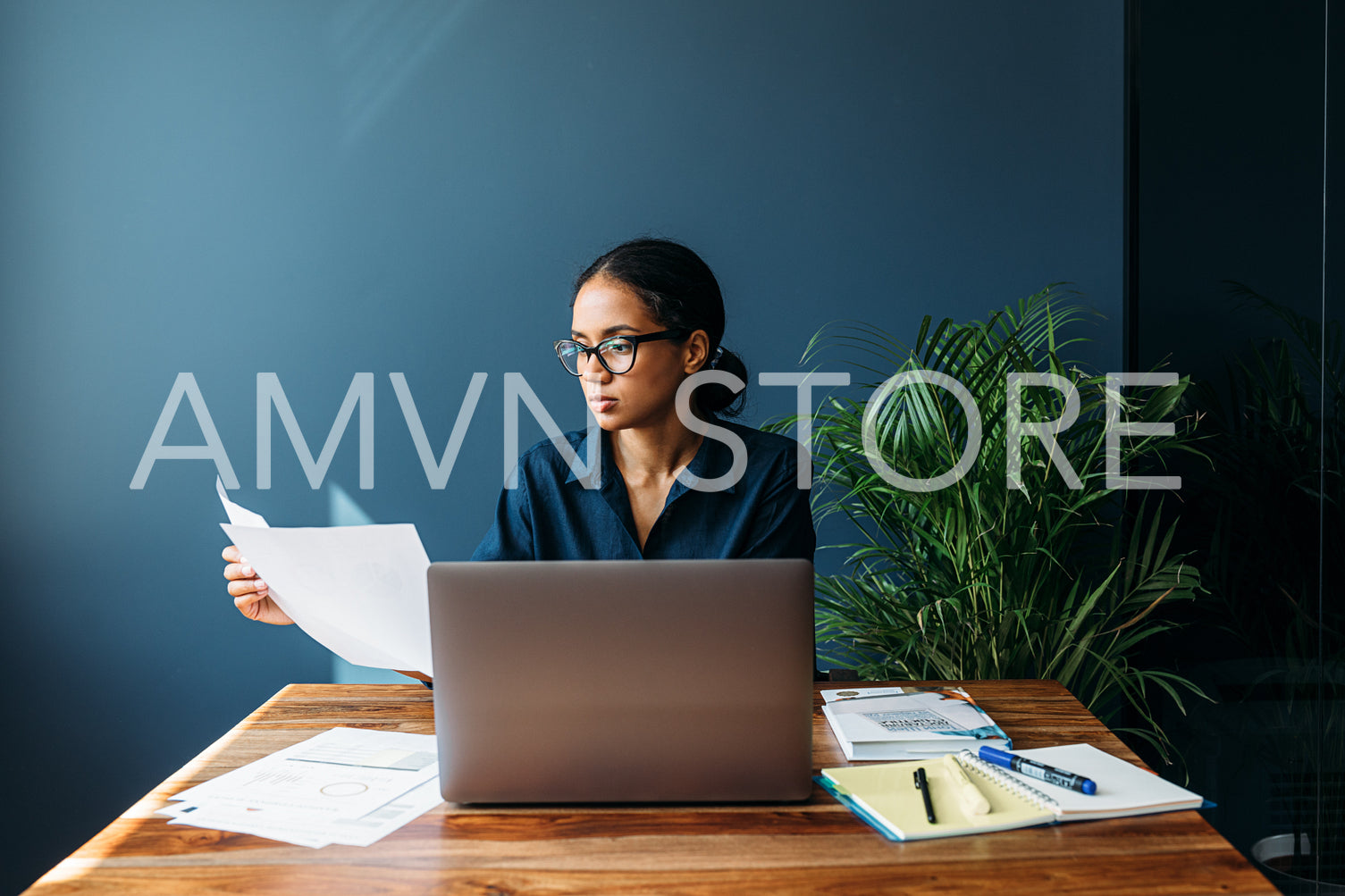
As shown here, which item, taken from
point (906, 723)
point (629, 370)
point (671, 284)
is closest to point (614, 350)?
point (629, 370)

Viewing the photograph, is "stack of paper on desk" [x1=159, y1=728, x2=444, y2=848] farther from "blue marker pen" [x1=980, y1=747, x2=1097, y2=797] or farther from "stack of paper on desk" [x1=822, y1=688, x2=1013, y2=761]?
"blue marker pen" [x1=980, y1=747, x2=1097, y2=797]

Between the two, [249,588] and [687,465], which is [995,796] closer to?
[687,465]

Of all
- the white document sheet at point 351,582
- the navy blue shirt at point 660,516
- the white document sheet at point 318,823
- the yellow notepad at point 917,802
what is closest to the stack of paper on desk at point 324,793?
the white document sheet at point 318,823

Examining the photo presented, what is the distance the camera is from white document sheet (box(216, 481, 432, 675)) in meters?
1.15

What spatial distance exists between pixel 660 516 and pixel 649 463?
0.11 metres

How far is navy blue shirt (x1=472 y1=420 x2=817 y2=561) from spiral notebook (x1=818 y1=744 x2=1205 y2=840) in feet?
2.13

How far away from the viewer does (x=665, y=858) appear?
890 millimetres

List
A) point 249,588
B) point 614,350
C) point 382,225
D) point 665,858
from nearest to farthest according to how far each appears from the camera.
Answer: point 665,858 < point 249,588 < point 614,350 < point 382,225

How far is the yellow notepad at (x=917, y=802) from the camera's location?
94 cm

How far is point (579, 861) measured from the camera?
889mm

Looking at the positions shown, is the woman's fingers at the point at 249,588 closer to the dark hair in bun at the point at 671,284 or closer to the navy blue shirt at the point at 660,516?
the navy blue shirt at the point at 660,516

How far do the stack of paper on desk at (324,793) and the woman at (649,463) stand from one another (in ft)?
1.79

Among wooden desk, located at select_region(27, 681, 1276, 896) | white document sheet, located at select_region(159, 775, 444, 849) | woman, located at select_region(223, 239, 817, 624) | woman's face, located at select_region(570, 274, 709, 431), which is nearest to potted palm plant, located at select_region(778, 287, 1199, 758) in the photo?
woman, located at select_region(223, 239, 817, 624)

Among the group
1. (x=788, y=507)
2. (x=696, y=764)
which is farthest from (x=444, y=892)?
(x=788, y=507)
